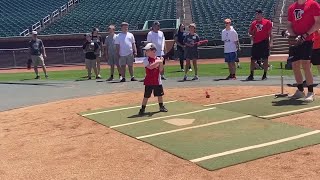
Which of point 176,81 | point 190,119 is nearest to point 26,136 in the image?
point 190,119

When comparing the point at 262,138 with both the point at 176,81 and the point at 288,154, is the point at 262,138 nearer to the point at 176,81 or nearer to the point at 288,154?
the point at 288,154

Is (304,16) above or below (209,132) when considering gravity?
above

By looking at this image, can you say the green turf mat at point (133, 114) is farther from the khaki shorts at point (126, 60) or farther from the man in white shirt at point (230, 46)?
the khaki shorts at point (126, 60)

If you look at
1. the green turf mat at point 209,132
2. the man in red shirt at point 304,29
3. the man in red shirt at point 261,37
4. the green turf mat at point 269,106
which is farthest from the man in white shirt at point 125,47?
the man in red shirt at point 304,29

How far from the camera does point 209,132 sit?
6617 millimetres

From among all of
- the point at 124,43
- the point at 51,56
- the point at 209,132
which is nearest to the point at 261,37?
the point at 124,43

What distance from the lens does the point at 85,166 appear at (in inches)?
210

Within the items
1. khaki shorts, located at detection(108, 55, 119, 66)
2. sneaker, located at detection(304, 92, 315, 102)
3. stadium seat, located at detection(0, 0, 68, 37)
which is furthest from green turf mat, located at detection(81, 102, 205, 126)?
stadium seat, located at detection(0, 0, 68, 37)

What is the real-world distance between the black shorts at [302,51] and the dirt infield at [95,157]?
1.63 m

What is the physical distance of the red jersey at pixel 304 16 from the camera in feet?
28.5

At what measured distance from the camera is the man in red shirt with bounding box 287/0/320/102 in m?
8.66

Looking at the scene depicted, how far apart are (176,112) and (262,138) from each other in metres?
2.66

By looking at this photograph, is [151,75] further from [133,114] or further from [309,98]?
[309,98]

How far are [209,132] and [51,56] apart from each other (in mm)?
22290
